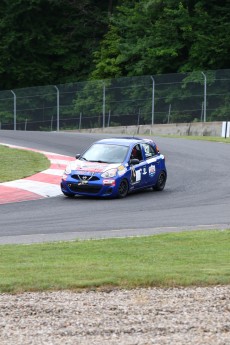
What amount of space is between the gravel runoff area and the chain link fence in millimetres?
35098

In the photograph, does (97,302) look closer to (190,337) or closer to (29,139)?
(190,337)

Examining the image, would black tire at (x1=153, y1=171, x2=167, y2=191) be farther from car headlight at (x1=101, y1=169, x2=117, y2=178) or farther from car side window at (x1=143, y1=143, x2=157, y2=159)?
car headlight at (x1=101, y1=169, x2=117, y2=178)

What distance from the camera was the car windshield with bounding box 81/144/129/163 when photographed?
21.4 m

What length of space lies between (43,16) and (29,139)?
34.0m

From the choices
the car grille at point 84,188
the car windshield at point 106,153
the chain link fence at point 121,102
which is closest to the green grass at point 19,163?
the car windshield at point 106,153

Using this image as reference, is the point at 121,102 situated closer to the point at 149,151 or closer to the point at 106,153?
the point at 149,151

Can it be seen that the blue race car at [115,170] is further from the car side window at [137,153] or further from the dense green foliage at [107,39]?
the dense green foliage at [107,39]

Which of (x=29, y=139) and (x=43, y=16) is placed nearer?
(x=29, y=139)

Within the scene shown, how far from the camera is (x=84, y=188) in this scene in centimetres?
2044

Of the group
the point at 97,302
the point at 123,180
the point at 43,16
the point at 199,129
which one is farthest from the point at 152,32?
the point at 97,302

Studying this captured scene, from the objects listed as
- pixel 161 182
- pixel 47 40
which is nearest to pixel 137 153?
pixel 161 182

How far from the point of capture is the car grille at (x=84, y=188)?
66.9 feet

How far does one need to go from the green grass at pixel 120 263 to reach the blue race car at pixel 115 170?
678 cm

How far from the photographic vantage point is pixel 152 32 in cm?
5956
